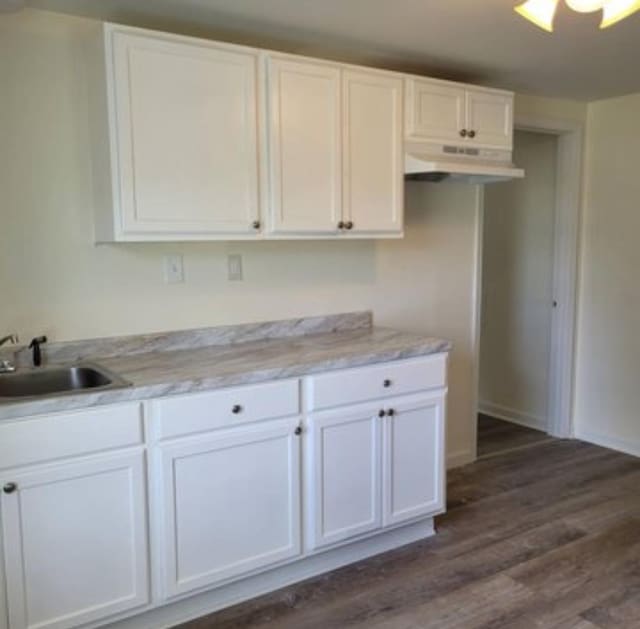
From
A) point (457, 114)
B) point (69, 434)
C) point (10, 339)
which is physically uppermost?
point (457, 114)


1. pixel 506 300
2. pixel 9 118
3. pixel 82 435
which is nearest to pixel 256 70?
pixel 9 118

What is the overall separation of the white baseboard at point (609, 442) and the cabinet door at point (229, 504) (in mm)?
2584

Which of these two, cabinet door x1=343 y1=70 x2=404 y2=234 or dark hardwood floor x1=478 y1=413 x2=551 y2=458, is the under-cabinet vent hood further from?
Answer: dark hardwood floor x1=478 y1=413 x2=551 y2=458

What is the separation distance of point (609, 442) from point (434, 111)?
256 cm

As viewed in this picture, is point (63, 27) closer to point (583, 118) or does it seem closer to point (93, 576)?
point (93, 576)

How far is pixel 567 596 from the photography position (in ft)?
8.25

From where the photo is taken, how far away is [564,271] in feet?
14.0

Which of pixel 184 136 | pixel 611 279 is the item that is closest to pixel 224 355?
pixel 184 136

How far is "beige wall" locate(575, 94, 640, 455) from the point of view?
395 cm

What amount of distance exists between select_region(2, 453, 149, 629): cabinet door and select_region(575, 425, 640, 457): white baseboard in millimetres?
3199

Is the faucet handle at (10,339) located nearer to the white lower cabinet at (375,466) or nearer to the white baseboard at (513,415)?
the white lower cabinet at (375,466)

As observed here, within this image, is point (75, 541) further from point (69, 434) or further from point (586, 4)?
point (586, 4)

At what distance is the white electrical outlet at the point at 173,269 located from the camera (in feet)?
8.95

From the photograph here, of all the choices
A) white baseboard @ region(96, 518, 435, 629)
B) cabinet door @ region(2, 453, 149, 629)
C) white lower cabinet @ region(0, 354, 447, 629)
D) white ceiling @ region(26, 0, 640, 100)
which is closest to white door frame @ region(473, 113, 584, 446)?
white ceiling @ region(26, 0, 640, 100)
